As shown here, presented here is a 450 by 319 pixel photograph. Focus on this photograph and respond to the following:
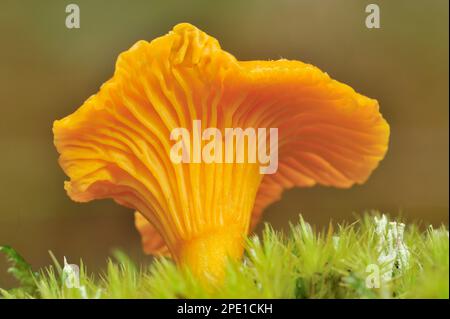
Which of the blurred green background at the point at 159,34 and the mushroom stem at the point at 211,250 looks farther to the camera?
the blurred green background at the point at 159,34

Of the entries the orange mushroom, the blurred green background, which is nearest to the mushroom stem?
the orange mushroom

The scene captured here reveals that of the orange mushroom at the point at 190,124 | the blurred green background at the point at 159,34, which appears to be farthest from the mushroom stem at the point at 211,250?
the blurred green background at the point at 159,34

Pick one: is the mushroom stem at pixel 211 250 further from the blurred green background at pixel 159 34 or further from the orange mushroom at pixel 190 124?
the blurred green background at pixel 159 34

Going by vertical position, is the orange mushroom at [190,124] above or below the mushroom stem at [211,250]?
above

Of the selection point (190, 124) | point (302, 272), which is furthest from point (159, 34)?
point (302, 272)

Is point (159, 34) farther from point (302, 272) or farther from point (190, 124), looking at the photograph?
point (302, 272)

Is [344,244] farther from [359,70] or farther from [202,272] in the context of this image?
[359,70]
